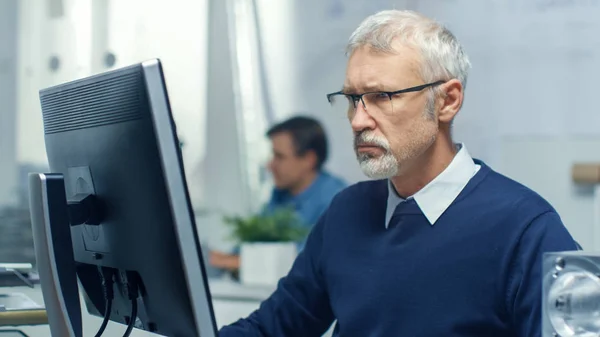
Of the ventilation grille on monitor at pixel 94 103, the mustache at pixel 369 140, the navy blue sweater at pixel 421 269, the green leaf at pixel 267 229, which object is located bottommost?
the green leaf at pixel 267 229

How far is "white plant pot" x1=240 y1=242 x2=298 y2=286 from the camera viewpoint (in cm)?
269

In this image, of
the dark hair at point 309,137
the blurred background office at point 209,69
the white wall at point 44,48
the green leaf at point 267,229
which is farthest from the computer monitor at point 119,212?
the white wall at point 44,48

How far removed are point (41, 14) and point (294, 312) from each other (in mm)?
2695

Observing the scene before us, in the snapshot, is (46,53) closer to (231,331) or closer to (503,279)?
(231,331)

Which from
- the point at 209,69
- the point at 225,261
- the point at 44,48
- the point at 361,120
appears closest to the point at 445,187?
the point at 361,120

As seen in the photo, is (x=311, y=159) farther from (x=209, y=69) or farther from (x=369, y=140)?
(x=369, y=140)

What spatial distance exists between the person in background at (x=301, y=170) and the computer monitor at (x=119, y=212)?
214 cm

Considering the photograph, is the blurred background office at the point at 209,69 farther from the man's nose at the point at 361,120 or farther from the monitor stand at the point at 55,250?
the monitor stand at the point at 55,250

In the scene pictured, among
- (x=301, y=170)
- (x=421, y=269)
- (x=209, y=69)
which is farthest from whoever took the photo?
(x=209, y=69)

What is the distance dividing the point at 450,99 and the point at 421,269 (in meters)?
0.33

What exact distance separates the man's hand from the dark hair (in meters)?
0.61

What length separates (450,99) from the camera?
5.25 ft

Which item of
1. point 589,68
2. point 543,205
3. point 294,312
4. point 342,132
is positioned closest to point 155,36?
point 342,132

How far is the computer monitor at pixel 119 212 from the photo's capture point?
1018mm
